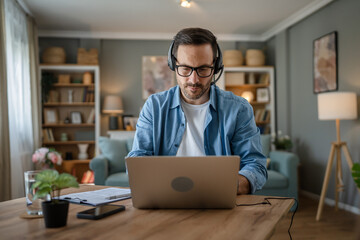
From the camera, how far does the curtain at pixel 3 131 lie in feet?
12.0

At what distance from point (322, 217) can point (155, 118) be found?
2.95 m

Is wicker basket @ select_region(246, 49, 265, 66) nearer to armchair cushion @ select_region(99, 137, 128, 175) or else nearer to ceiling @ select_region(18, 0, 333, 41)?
ceiling @ select_region(18, 0, 333, 41)

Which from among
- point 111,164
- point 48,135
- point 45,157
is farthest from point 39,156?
point 48,135

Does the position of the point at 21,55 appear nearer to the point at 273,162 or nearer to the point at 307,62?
the point at 273,162

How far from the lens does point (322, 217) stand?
12.8 ft

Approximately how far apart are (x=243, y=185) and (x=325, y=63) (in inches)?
148

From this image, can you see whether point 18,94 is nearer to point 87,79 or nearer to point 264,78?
point 87,79

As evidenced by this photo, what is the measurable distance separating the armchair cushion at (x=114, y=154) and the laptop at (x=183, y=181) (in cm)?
332

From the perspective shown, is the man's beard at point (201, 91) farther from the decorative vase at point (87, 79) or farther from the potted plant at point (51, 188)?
the decorative vase at point (87, 79)

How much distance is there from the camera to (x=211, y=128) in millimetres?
1699

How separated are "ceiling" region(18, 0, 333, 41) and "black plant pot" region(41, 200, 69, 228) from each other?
4111mm

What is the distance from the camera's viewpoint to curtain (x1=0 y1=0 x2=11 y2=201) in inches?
144

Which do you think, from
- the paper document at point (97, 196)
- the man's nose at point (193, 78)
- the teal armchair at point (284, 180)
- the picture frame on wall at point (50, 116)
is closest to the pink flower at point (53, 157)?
the picture frame on wall at point (50, 116)

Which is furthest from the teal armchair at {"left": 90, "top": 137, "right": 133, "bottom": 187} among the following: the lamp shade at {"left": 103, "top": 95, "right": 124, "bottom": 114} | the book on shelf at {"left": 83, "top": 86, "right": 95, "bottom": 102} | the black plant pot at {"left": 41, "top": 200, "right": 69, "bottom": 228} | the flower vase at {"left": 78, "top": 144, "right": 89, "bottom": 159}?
the black plant pot at {"left": 41, "top": 200, "right": 69, "bottom": 228}
